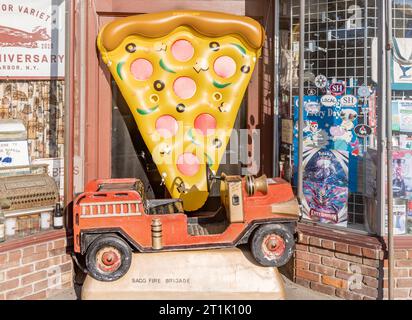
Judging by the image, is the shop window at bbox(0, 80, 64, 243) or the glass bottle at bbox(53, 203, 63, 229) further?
the glass bottle at bbox(53, 203, 63, 229)

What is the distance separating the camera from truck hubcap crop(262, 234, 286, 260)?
175 inches

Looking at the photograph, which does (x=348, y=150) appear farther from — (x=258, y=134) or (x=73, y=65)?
(x=73, y=65)

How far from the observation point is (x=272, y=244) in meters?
4.45

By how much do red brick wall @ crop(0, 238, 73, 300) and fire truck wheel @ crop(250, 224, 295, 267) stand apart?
1.89 m

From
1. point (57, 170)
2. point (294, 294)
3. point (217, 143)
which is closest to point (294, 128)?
point (217, 143)

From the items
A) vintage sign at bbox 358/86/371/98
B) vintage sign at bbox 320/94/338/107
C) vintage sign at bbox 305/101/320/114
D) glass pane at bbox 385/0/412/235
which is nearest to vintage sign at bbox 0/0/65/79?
vintage sign at bbox 305/101/320/114

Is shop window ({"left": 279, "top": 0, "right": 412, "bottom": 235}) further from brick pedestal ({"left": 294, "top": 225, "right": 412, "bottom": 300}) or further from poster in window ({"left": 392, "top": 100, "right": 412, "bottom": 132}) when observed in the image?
brick pedestal ({"left": 294, "top": 225, "right": 412, "bottom": 300})

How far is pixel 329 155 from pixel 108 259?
94.6 inches

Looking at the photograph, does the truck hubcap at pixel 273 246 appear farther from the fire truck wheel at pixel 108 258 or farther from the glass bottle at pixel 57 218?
the glass bottle at pixel 57 218

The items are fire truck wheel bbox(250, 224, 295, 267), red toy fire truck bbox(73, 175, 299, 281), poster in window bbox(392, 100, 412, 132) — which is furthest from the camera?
poster in window bbox(392, 100, 412, 132)

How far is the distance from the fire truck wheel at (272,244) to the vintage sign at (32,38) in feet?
8.63

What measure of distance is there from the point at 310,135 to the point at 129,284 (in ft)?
7.74

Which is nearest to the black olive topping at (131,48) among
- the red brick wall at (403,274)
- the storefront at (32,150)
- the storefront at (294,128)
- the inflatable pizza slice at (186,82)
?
the inflatable pizza slice at (186,82)

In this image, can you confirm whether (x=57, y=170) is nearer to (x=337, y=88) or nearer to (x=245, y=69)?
(x=245, y=69)
